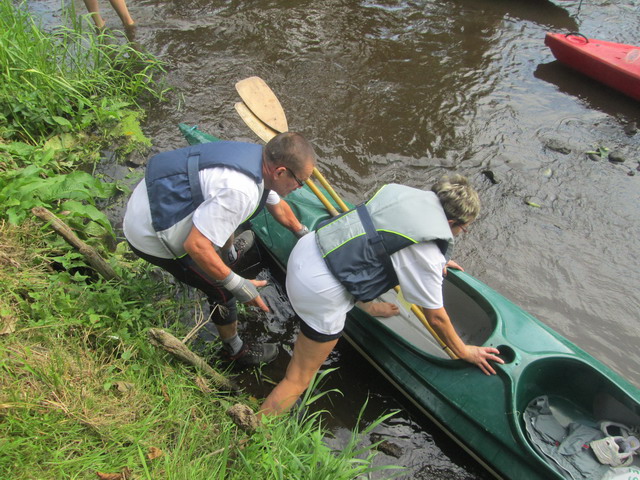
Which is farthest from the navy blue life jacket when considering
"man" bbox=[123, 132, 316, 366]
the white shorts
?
the white shorts

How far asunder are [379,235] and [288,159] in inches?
23.2

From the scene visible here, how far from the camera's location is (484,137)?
5.27 metres

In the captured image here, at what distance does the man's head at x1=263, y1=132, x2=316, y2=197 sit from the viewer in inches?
87.4

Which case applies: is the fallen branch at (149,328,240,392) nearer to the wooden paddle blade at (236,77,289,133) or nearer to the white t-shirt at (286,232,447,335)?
the white t-shirt at (286,232,447,335)

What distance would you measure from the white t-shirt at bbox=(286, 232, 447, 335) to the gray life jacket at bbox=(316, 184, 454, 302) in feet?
0.17

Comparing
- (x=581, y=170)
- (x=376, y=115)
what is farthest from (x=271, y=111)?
(x=581, y=170)

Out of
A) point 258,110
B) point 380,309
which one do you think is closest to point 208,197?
point 380,309

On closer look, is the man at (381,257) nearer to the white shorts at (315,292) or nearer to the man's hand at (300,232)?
the white shorts at (315,292)

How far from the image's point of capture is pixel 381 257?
228cm

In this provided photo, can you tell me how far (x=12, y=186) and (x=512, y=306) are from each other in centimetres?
343

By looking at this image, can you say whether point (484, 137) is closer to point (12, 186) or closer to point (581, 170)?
point (581, 170)

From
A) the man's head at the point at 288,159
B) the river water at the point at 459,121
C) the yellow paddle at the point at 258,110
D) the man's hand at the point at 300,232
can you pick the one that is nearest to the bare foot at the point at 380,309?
the river water at the point at 459,121

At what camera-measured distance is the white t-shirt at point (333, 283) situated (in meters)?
2.22

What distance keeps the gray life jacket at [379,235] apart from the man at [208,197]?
0.35 m
